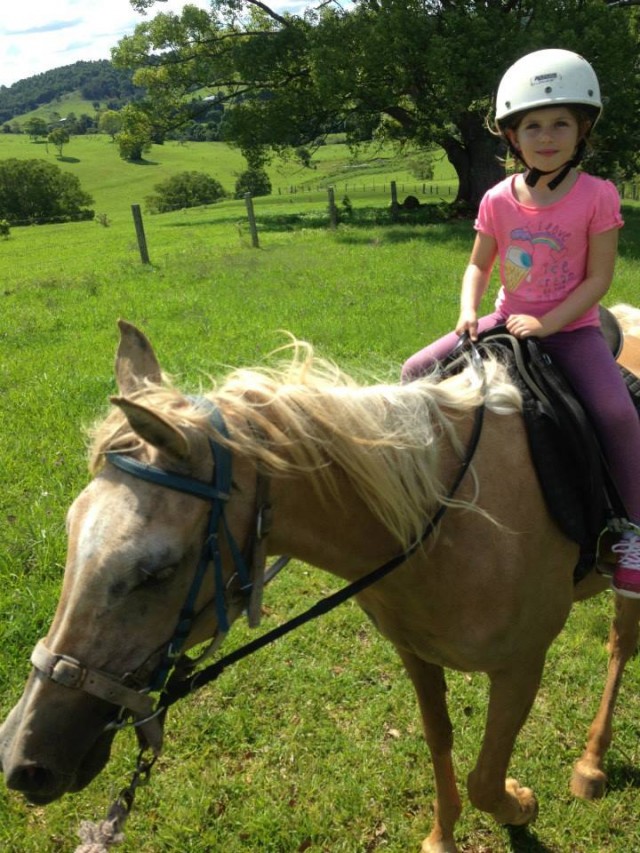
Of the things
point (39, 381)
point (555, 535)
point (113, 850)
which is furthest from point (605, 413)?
point (39, 381)

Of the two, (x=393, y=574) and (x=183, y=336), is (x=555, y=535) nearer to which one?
(x=393, y=574)

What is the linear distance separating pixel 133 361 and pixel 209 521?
22.4 inches

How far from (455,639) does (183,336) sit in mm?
7970

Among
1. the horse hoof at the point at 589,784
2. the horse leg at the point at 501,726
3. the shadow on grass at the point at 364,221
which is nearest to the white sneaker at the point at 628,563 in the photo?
the horse leg at the point at 501,726

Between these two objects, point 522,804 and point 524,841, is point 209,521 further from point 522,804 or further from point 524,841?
point 524,841

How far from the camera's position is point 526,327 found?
2432mm

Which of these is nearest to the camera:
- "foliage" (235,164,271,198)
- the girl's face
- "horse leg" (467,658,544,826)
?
"horse leg" (467,658,544,826)

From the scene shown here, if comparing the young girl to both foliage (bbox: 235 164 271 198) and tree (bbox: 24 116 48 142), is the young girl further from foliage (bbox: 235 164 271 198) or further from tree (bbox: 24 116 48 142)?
tree (bbox: 24 116 48 142)

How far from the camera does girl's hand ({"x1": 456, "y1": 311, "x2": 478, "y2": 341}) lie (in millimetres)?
2621

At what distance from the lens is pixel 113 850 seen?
2.95 metres

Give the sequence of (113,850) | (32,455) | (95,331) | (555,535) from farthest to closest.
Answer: (95,331) < (32,455) < (113,850) < (555,535)

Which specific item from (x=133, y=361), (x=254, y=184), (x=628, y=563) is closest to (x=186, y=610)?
(x=133, y=361)

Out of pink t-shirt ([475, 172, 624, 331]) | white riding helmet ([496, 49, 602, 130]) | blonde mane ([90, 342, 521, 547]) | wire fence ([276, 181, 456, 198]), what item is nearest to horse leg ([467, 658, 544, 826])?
blonde mane ([90, 342, 521, 547])

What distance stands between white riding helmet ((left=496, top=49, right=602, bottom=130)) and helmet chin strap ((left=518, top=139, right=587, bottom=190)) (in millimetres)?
149
